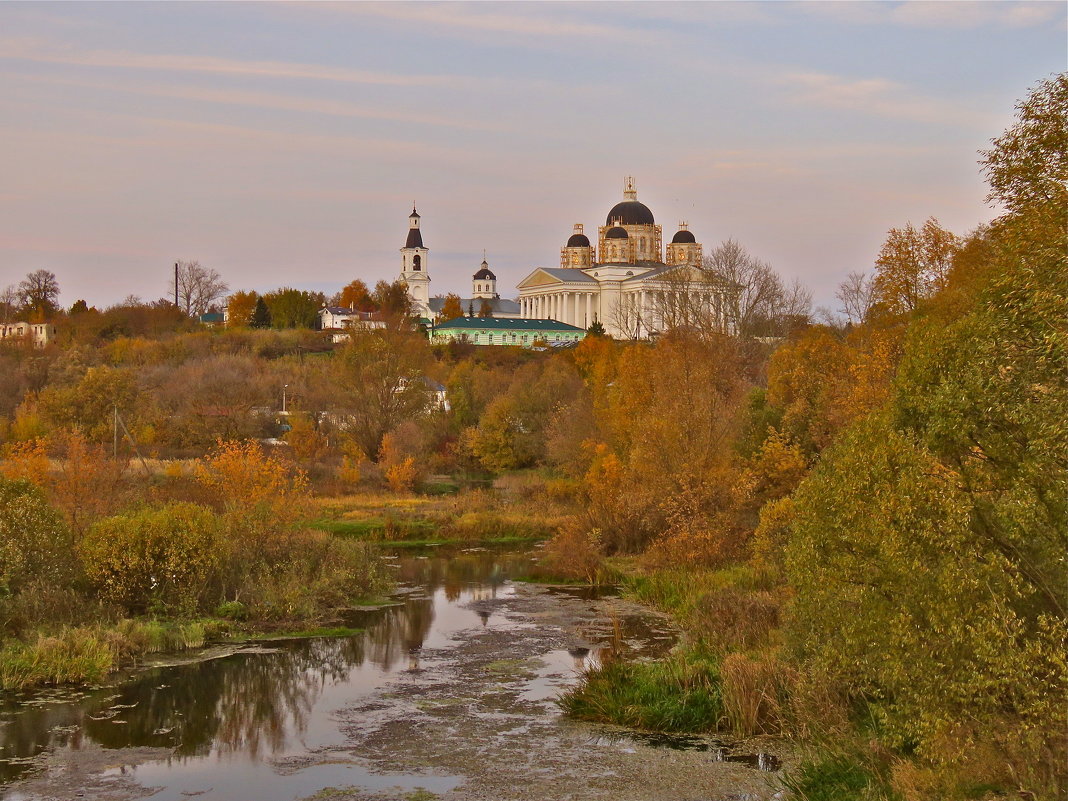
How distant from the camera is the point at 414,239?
126375 millimetres

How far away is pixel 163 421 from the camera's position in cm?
4453

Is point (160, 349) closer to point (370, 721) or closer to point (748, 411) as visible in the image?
point (748, 411)

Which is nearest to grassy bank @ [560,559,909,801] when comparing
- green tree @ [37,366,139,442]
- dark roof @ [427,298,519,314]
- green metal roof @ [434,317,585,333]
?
green tree @ [37,366,139,442]

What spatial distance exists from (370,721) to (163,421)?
33.5m

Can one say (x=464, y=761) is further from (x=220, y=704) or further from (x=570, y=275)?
(x=570, y=275)

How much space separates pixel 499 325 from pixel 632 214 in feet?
77.1

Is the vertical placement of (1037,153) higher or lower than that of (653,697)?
A: higher

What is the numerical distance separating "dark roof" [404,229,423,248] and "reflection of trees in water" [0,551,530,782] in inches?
4283

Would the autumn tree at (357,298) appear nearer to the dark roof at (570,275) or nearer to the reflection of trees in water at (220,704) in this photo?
the dark roof at (570,275)

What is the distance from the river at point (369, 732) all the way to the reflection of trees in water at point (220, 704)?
1.3 inches

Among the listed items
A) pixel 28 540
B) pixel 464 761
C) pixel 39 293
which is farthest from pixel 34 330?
pixel 464 761

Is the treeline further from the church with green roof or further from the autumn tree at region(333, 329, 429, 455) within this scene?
the church with green roof

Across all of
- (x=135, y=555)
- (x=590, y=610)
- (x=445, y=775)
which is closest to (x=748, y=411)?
(x=590, y=610)

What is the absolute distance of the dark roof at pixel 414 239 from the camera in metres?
126
